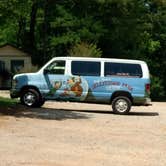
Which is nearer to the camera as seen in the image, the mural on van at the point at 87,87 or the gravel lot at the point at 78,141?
the gravel lot at the point at 78,141

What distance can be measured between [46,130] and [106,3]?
106 feet

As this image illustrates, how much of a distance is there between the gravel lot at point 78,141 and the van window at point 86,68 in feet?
12.2

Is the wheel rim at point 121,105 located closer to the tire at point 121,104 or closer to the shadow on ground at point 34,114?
the tire at point 121,104

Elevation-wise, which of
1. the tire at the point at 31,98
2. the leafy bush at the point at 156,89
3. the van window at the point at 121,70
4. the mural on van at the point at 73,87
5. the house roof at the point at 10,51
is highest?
the house roof at the point at 10,51

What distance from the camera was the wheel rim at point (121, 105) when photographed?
25094 mm

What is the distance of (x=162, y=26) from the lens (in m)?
56.2

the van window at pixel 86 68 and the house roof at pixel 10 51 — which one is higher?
the house roof at pixel 10 51

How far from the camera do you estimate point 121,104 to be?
82.3 ft

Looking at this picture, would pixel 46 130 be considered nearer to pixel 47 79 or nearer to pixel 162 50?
pixel 47 79

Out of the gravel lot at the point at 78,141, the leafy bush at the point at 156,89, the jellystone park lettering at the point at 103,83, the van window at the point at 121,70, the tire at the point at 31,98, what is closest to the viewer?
the gravel lot at the point at 78,141

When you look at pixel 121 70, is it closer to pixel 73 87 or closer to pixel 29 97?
Result: pixel 73 87

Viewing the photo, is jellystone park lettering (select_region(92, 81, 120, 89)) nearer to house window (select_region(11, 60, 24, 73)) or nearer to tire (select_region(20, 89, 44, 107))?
tire (select_region(20, 89, 44, 107))

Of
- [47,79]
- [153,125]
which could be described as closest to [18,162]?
[153,125]

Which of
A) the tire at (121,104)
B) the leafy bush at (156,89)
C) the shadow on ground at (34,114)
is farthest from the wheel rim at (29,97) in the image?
the leafy bush at (156,89)
